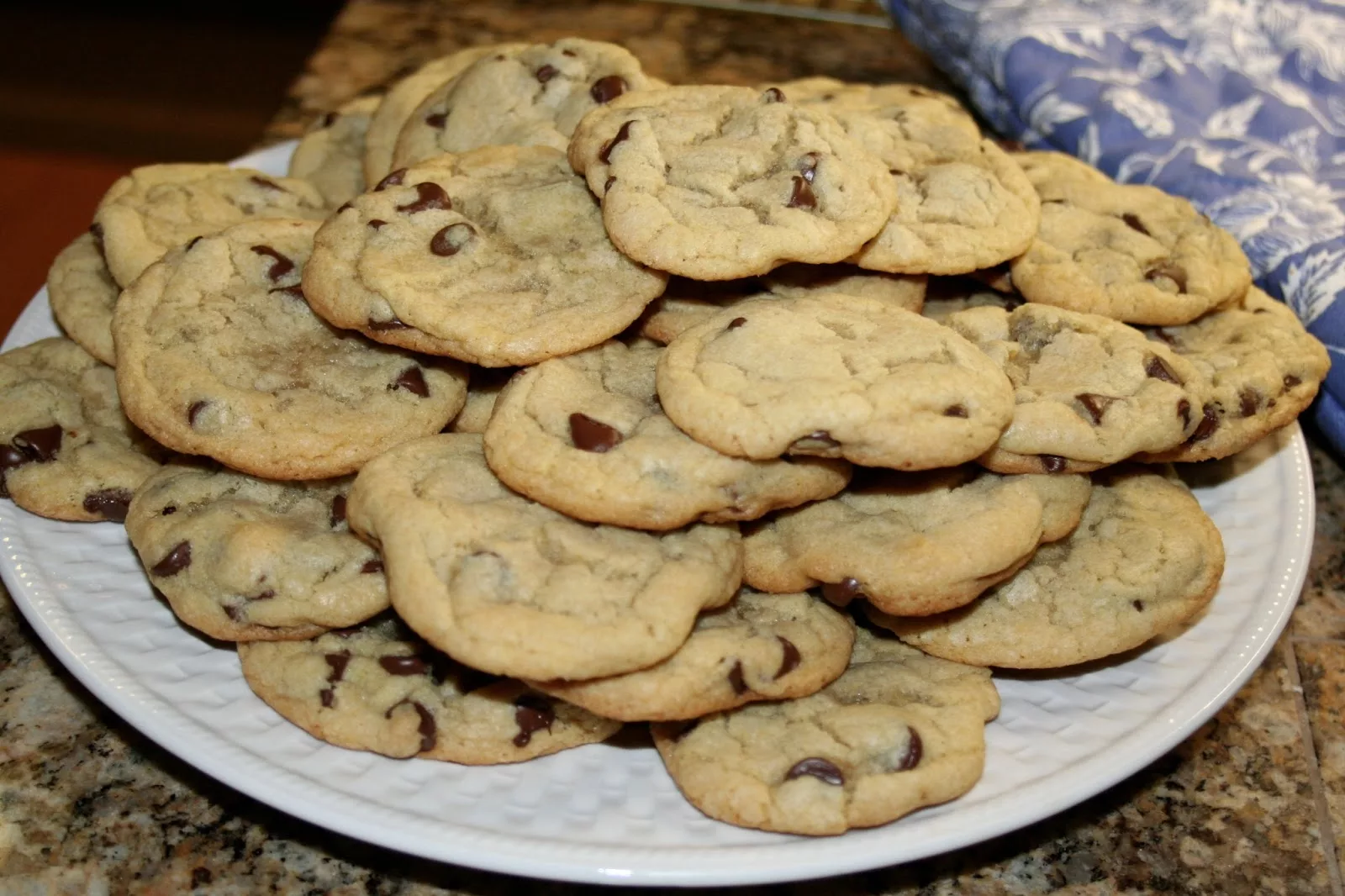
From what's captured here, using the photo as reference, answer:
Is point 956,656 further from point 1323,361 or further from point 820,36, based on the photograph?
point 820,36

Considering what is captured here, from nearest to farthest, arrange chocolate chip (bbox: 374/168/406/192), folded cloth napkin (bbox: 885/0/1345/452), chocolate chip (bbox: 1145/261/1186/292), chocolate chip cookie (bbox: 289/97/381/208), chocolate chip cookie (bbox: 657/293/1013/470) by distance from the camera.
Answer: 1. chocolate chip cookie (bbox: 657/293/1013/470)
2. chocolate chip (bbox: 374/168/406/192)
3. chocolate chip (bbox: 1145/261/1186/292)
4. chocolate chip cookie (bbox: 289/97/381/208)
5. folded cloth napkin (bbox: 885/0/1345/452)

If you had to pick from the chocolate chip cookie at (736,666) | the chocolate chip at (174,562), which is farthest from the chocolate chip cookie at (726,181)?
the chocolate chip at (174,562)

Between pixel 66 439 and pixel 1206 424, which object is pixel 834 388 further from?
pixel 66 439

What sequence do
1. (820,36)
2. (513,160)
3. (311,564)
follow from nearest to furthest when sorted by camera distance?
(311,564) → (513,160) → (820,36)

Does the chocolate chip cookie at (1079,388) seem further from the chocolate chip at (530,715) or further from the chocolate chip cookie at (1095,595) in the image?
the chocolate chip at (530,715)

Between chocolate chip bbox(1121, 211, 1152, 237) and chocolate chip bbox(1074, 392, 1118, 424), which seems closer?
chocolate chip bbox(1074, 392, 1118, 424)

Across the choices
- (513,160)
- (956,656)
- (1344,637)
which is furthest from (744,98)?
(1344,637)

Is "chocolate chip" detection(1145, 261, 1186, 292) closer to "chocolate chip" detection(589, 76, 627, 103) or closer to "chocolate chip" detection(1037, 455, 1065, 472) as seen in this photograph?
Result: "chocolate chip" detection(1037, 455, 1065, 472)

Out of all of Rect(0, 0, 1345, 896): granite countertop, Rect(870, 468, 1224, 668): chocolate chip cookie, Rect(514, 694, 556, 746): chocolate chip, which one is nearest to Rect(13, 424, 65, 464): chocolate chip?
Rect(0, 0, 1345, 896): granite countertop
